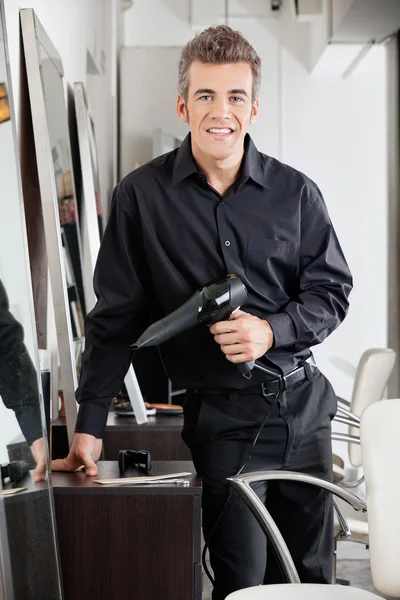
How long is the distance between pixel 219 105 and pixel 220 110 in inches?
0.5

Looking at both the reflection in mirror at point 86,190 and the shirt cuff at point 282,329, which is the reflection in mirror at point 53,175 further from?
the shirt cuff at point 282,329

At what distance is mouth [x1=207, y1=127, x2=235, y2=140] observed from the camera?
189 cm

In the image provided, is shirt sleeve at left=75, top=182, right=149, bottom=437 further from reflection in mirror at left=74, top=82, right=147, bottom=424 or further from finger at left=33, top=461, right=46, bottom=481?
reflection in mirror at left=74, top=82, right=147, bottom=424

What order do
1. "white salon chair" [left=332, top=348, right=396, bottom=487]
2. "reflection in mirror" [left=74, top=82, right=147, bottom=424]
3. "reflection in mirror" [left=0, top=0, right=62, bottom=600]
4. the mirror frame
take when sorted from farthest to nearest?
"reflection in mirror" [left=74, top=82, right=147, bottom=424], "white salon chair" [left=332, top=348, right=396, bottom=487], the mirror frame, "reflection in mirror" [left=0, top=0, right=62, bottom=600]

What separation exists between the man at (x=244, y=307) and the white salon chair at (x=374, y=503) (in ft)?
0.42

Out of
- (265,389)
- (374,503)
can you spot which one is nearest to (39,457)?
(265,389)

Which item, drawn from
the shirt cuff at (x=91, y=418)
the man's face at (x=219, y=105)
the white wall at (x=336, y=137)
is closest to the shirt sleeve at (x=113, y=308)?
the shirt cuff at (x=91, y=418)

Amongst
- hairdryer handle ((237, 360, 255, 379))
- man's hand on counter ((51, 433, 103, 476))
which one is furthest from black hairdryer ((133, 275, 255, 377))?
man's hand on counter ((51, 433, 103, 476))

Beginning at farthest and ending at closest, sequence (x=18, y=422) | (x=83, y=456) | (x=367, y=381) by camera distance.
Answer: (x=367, y=381) < (x=83, y=456) < (x=18, y=422)

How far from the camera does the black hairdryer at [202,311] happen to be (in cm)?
176

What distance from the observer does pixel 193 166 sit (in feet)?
6.41

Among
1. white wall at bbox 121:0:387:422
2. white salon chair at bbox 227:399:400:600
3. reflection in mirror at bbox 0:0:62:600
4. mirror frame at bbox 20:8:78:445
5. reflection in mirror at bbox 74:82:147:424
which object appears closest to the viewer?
reflection in mirror at bbox 0:0:62:600

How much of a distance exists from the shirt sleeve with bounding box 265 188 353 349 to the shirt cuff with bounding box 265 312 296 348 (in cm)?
3

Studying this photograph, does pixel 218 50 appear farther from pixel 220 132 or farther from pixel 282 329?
pixel 282 329
